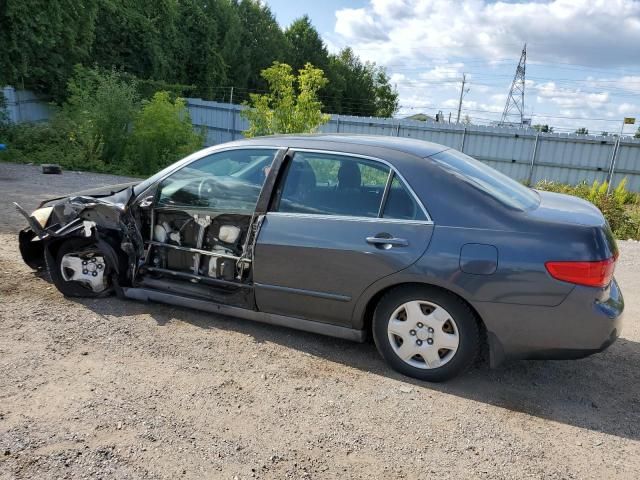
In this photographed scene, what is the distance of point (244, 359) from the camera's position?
392 cm

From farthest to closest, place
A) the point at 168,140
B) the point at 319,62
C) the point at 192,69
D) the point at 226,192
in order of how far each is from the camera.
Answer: the point at 319,62
the point at 192,69
the point at 168,140
the point at 226,192

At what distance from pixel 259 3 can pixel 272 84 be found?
37.6 meters

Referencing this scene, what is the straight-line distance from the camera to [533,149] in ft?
65.1

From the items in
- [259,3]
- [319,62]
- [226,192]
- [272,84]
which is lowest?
[226,192]

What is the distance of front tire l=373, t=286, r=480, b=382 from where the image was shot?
138 inches

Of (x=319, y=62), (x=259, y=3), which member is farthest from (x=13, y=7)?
(x=319, y=62)

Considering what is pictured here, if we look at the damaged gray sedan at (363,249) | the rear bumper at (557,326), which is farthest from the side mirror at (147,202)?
the rear bumper at (557,326)

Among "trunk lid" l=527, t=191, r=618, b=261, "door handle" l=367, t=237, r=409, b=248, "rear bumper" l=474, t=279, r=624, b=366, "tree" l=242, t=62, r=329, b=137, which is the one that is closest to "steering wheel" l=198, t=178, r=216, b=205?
"door handle" l=367, t=237, r=409, b=248

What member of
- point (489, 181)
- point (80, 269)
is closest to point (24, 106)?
point (80, 269)

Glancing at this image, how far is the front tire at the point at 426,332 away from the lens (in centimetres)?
351

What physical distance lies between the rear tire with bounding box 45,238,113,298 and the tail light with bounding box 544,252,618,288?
11.9 ft

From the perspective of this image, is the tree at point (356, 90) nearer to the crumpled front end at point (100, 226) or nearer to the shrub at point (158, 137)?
the shrub at point (158, 137)

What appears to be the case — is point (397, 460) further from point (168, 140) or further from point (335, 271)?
point (168, 140)

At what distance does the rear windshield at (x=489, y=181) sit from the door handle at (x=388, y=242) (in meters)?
0.63
